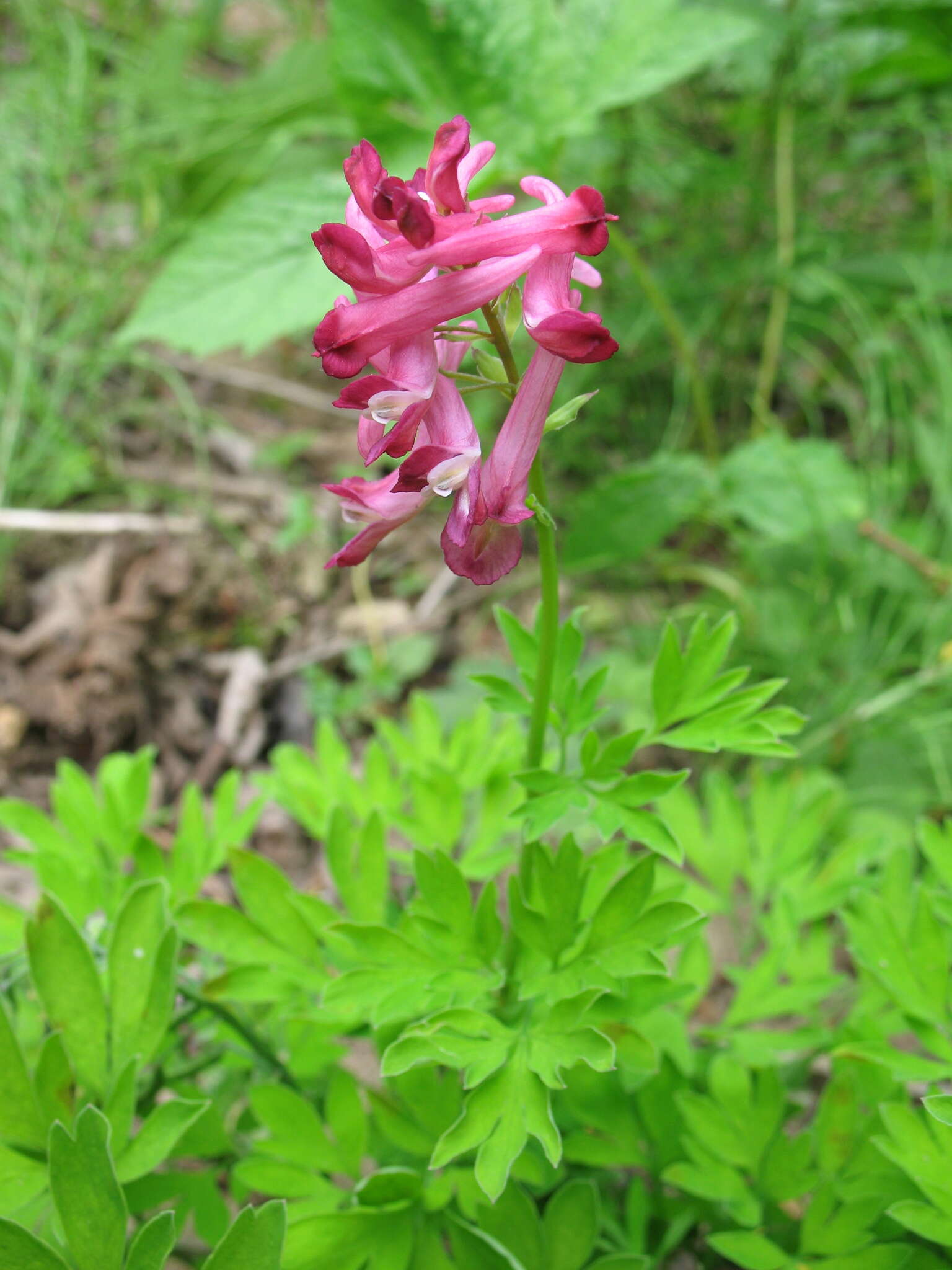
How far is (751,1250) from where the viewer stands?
99 centimetres

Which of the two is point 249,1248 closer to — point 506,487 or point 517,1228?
point 517,1228

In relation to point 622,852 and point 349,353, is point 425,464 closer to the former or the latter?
point 349,353

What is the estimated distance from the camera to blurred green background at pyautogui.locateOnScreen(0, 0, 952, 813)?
82.8 inches

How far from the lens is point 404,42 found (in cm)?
214

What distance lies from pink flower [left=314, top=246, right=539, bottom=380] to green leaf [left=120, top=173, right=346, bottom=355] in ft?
4.50

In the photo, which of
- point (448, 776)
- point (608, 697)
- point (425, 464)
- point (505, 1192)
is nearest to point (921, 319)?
point (608, 697)

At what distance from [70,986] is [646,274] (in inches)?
81.3

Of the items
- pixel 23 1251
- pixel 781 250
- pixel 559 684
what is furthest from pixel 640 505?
pixel 23 1251

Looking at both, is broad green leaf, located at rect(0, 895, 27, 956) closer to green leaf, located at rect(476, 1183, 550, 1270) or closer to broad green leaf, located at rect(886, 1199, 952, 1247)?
green leaf, located at rect(476, 1183, 550, 1270)

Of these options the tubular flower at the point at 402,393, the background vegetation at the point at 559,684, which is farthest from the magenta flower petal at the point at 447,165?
the background vegetation at the point at 559,684

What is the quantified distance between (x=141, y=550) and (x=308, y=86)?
191 centimetres

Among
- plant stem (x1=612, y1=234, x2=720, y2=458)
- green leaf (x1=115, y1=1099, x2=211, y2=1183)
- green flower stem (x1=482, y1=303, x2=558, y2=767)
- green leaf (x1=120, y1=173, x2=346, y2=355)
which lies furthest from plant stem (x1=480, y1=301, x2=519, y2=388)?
plant stem (x1=612, y1=234, x2=720, y2=458)

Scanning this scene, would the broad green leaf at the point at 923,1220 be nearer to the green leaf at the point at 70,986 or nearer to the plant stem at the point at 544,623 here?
the plant stem at the point at 544,623

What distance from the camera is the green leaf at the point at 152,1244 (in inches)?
31.2
